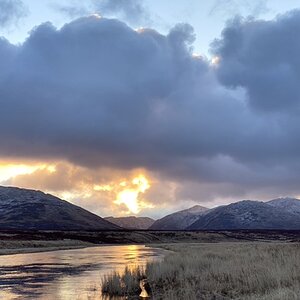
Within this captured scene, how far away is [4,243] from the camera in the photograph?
295 ft

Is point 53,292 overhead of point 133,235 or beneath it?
beneath

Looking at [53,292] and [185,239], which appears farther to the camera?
[185,239]

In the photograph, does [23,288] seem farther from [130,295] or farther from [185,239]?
[185,239]

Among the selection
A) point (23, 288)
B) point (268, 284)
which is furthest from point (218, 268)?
point (23, 288)

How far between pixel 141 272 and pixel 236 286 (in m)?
12.4

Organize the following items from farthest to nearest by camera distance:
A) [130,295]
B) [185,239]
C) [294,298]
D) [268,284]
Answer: [185,239], [130,295], [268,284], [294,298]

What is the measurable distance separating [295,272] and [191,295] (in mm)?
5130

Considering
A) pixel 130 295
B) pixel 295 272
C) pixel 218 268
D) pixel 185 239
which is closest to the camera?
pixel 295 272

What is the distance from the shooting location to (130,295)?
25656 mm

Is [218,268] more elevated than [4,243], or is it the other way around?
[4,243]

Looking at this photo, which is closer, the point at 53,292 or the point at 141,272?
the point at 53,292

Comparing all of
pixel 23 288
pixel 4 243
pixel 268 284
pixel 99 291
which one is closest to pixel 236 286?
pixel 268 284

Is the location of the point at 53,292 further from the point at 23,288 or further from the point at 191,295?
the point at 191,295

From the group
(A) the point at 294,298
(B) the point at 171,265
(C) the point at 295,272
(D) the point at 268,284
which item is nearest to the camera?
(A) the point at 294,298
